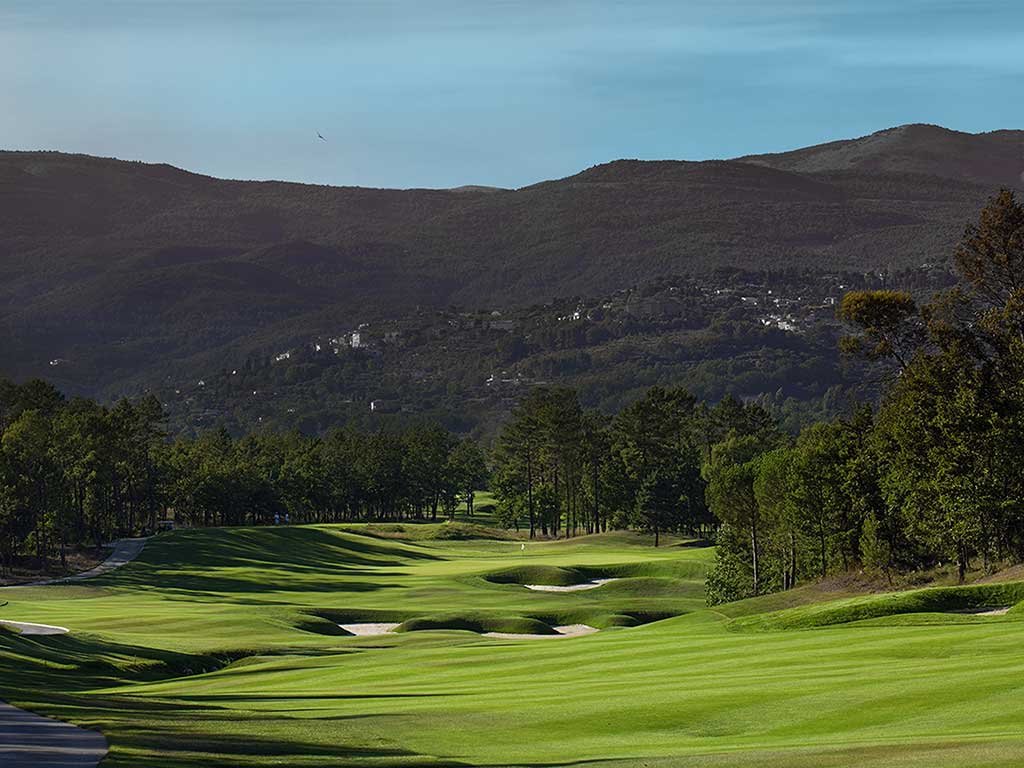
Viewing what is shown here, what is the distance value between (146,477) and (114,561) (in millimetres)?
39590

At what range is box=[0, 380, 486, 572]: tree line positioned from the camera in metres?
112

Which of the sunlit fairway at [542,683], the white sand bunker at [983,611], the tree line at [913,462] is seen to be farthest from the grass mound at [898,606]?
the tree line at [913,462]

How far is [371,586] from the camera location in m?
99.6

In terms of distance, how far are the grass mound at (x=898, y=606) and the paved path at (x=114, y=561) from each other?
55192 millimetres

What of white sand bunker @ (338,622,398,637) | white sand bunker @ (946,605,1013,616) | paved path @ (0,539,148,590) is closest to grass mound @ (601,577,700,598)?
white sand bunker @ (338,622,398,637)

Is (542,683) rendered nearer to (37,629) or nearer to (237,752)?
(237,752)

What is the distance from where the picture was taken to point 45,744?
24375 mm

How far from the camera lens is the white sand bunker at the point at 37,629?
186 feet

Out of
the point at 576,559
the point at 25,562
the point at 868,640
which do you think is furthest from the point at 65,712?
the point at 576,559

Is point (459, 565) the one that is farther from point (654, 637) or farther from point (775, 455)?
point (654, 637)

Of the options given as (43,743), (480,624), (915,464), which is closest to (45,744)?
(43,743)

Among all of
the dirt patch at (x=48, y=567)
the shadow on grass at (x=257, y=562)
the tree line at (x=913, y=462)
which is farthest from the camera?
the dirt patch at (x=48, y=567)

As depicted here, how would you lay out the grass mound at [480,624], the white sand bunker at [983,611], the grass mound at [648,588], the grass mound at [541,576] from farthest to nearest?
the grass mound at [541,576], the grass mound at [648,588], the grass mound at [480,624], the white sand bunker at [983,611]

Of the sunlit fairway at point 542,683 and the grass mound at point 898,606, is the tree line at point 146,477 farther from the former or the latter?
the grass mound at point 898,606
